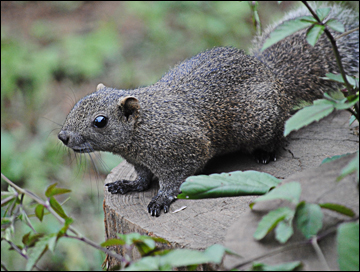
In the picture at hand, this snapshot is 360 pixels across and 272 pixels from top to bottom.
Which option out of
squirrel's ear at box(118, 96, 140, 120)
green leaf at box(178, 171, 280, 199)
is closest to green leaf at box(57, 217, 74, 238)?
green leaf at box(178, 171, 280, 199)

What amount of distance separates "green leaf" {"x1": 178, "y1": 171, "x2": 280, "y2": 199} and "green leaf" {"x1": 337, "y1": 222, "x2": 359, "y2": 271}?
0.47 m

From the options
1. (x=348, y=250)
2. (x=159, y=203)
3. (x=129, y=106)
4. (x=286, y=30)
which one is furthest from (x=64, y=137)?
(x=348, y=250)

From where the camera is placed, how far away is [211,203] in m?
2.37

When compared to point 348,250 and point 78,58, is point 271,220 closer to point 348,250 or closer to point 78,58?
point 348,250

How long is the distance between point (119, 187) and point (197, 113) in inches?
27.8

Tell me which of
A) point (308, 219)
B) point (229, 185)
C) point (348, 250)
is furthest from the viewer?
point (229, 185)

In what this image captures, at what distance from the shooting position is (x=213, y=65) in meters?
3.00

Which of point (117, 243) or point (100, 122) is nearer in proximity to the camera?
point (117, 243)

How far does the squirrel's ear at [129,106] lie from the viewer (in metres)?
2.63

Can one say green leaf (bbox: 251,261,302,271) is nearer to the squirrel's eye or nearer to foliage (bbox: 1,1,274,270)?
the squirrel's eye

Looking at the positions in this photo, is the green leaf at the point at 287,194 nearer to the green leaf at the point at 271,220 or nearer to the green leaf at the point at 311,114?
the green leaf at the point at 271,220

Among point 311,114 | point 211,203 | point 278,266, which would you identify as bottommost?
point 211,203

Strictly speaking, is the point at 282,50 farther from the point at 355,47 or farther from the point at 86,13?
the point at 86,13

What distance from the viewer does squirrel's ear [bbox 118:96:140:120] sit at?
2627mm
